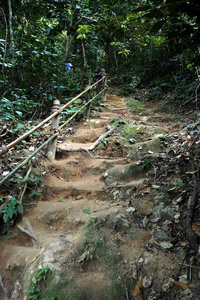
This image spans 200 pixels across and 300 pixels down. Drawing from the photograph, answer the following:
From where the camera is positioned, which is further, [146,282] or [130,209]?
[130,209]

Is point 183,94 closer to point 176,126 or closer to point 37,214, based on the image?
point 176,126

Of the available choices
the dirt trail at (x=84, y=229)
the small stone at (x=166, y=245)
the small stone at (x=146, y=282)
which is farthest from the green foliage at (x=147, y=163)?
the small stone at (x=146, y=282)

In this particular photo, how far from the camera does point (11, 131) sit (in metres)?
3.69

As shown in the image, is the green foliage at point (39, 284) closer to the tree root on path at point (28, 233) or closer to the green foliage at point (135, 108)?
the tree root on path at point (28, 233)

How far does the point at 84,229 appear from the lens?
1971 millimetres

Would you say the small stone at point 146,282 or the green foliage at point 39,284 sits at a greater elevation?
the small stone at point 146,282

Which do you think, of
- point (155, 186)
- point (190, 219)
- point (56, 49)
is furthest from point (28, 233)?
point (56, 49)

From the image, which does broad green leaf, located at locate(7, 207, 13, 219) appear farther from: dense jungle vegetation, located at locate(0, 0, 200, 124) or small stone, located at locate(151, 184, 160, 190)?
dense jungle vegetation, located at locate(0, 0, 200, 124)

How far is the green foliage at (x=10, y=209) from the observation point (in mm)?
2089

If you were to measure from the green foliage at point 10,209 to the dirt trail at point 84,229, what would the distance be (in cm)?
16

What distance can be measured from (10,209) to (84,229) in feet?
2.73

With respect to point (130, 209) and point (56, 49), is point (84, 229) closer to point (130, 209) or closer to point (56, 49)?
point (130, 209)

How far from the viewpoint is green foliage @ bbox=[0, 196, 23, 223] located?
2089mm

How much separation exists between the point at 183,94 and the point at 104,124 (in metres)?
2.85
